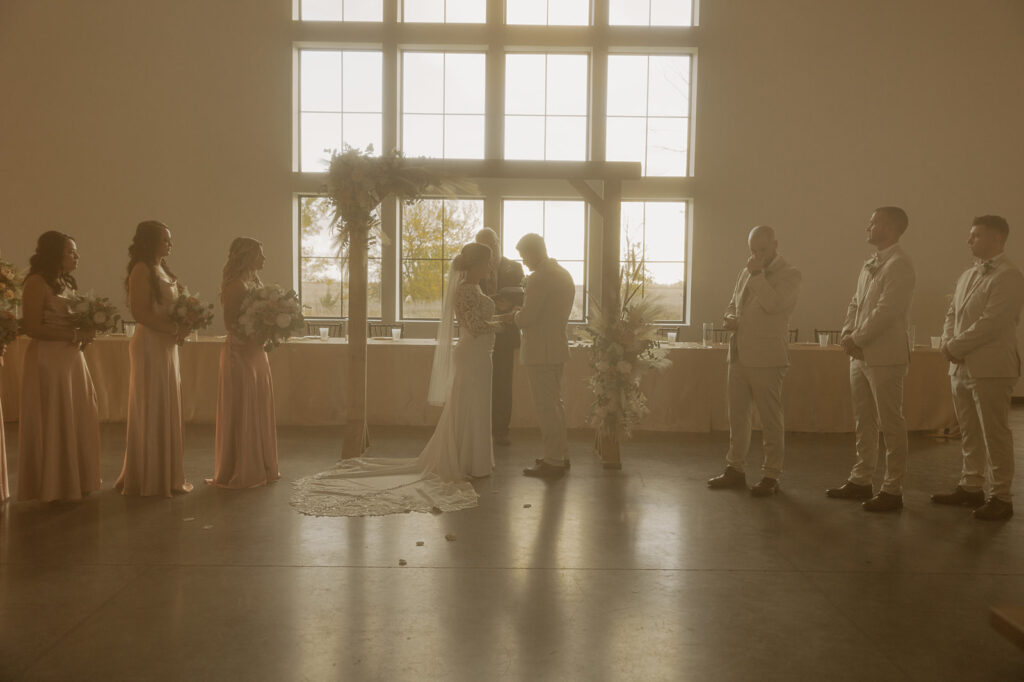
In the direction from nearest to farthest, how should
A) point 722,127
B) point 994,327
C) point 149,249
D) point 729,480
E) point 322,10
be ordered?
1. point 994,327
2. point 149,249
3. point 729,480
4. point 722,127
5. point 322,10

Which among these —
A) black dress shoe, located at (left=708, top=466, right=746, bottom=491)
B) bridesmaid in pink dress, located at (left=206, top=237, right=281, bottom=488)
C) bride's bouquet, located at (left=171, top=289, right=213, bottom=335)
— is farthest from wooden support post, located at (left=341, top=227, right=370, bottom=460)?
black dress shoe, located at (left=708, top=466, right=746, bottom=491)

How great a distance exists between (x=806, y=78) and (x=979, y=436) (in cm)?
711

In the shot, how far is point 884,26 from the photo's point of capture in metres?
10.1

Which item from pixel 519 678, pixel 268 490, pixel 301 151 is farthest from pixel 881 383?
pixel 301 151

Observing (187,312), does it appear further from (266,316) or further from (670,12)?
(670,12)

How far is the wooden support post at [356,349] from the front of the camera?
605cm

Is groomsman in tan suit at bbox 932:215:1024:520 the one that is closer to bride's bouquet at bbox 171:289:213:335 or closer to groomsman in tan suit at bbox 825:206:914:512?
groomsman in tan suit at bbox 825:206:914:512

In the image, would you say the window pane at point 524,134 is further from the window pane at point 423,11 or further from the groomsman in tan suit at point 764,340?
the groomsman in tan suit at point 764,340

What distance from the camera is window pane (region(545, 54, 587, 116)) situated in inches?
420

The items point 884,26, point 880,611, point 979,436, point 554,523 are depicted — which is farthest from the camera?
Answer: point 884,26

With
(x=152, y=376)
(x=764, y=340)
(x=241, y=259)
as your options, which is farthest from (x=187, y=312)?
(x=764, y=340)

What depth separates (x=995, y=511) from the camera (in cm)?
452

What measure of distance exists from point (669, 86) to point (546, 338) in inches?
264

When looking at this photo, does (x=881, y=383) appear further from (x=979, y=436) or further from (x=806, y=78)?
(x=806, y=78)
